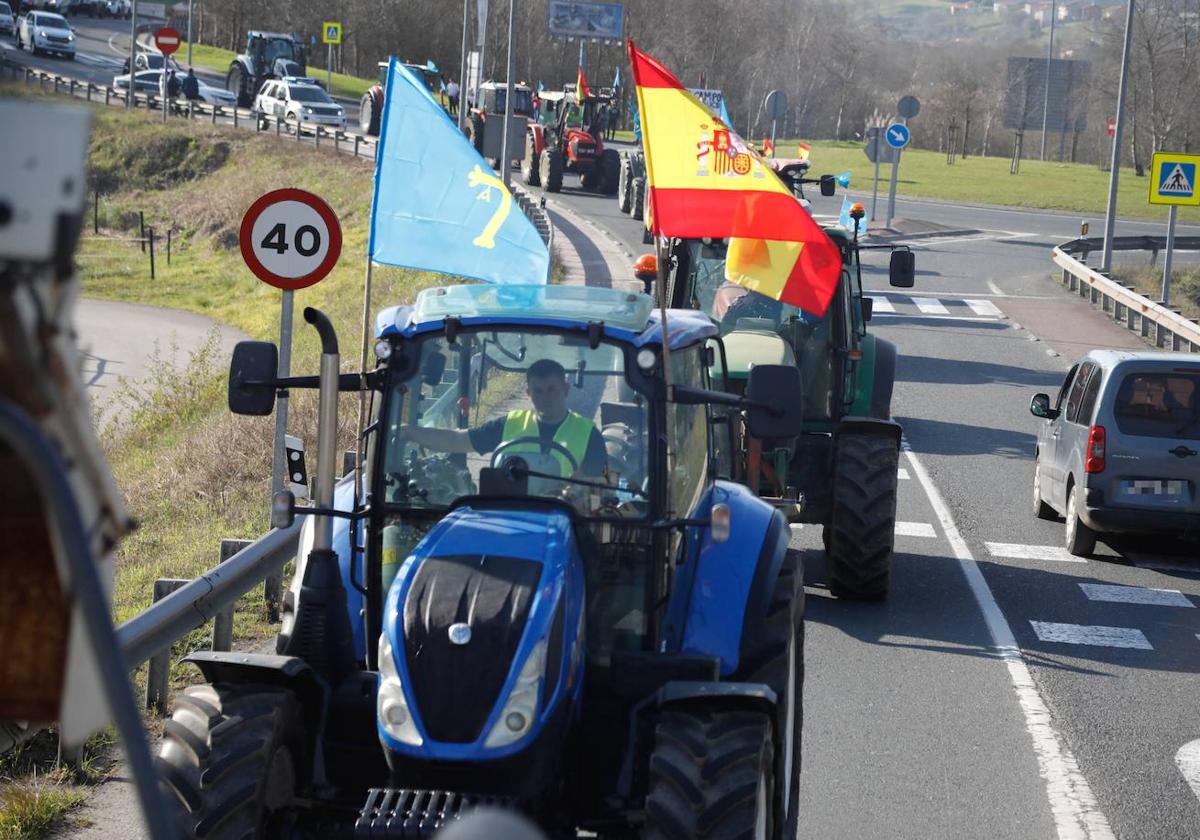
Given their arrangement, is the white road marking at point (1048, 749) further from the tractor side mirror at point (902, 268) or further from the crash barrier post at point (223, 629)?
the crash barrier post at point (223, 629)

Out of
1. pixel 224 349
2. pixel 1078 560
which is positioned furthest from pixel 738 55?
pixel 1078 560

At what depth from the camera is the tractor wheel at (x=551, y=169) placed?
47.0m

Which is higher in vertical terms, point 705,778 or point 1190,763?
point 705,778

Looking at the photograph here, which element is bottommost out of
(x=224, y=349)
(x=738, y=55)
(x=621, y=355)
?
(x=224, y=349)

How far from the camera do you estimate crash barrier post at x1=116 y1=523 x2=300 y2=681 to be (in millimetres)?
7258

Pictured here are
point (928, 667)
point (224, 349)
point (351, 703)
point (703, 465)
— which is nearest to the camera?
point (351, 703)

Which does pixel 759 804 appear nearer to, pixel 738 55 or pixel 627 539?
pixel 627 539

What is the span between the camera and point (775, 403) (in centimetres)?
610

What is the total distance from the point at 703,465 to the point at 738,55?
296 ft

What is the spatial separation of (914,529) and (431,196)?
7.36 m

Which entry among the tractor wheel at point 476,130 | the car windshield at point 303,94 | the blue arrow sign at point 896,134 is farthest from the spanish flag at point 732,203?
the car windshield at point 303,94

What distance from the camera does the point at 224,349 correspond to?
3444cm

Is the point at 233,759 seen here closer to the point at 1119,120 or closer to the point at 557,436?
the point at 557,436

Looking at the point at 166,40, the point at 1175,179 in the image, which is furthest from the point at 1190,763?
the point at 166,40
